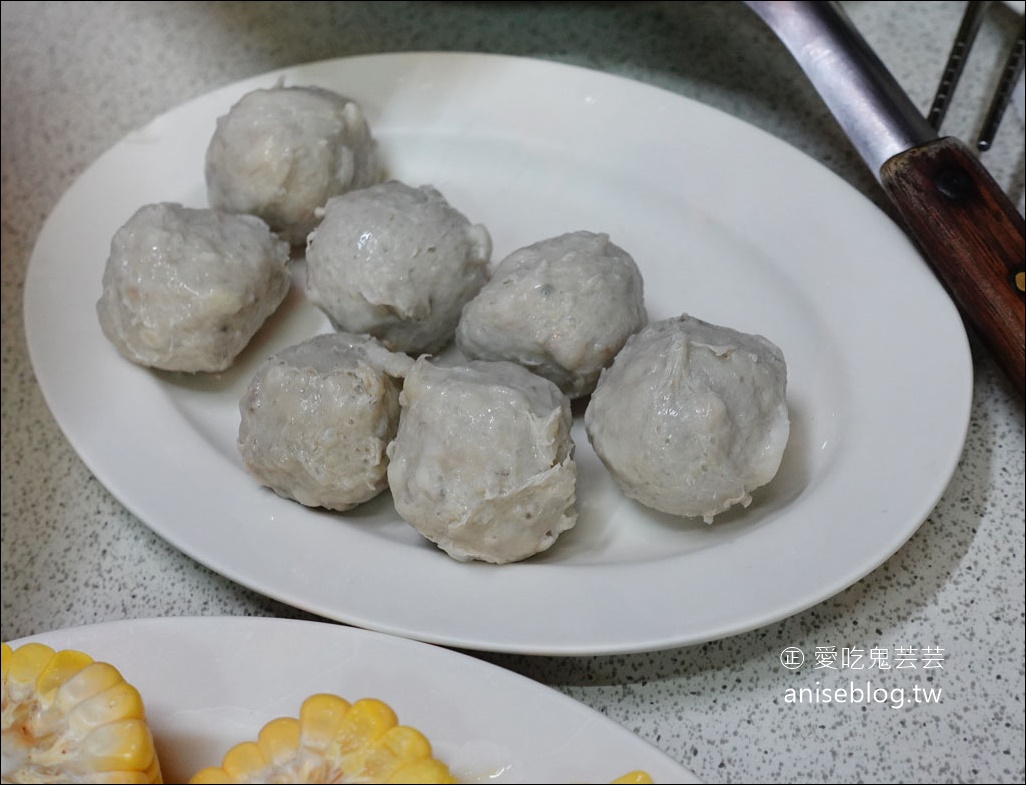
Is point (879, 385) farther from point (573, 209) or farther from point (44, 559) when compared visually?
point (44, 559)

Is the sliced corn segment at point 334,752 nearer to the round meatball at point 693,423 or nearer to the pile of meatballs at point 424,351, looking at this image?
the pile of meatballs at point 424,351

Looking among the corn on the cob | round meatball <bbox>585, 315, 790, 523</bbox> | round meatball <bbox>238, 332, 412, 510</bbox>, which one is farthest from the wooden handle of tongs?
the corn on the cob

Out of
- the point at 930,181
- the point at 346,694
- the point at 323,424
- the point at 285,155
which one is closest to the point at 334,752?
the point at 346,694

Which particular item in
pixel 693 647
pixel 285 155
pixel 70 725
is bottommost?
pixel 693 647

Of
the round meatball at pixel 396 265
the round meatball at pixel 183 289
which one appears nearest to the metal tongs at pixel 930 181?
the round meatball at pixel 396 265

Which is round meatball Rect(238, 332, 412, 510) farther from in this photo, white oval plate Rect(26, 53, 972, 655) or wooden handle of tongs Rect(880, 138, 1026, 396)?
wooden handle of tongs Rect(880, 138, 1026, 396)

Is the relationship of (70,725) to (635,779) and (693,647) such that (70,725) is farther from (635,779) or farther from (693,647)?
(693,647)
